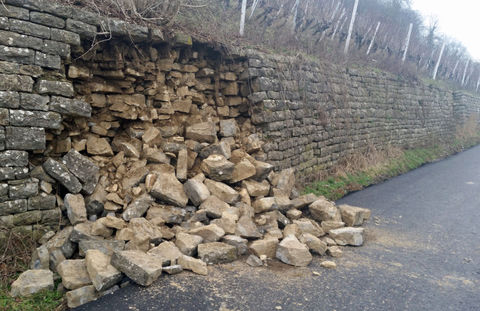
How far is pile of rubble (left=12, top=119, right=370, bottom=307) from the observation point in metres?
3.92

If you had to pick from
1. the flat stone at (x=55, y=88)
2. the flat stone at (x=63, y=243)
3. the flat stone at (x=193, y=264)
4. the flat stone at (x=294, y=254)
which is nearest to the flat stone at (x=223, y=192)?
the flat stone at (x=294, y=254)

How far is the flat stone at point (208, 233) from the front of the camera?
4.73 metres

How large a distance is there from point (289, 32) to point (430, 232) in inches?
289

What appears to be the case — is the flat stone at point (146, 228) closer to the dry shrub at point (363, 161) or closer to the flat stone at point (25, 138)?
the flat stone at point (25, 138)

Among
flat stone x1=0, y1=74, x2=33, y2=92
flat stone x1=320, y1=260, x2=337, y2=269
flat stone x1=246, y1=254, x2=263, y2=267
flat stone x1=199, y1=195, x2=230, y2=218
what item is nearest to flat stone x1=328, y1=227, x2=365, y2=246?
flat stone x1=320, y1=260, x2=337, y2=269

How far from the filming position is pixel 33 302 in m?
3.62

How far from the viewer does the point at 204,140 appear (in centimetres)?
668

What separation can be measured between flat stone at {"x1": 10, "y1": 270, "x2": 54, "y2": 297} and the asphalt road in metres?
0.59

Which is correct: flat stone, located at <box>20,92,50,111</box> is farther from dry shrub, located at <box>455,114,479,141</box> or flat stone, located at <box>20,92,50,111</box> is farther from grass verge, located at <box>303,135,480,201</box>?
dry shrub, located at <box>455,114,479,141</box>

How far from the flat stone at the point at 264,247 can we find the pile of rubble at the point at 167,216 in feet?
0.05

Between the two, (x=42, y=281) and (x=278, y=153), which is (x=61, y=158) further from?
(x=278, y=153)

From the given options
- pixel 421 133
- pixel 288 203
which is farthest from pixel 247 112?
pixel 421 133

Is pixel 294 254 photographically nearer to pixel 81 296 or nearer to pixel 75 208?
pixel 81 296

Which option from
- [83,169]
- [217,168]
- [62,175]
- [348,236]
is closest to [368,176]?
[348,236]
